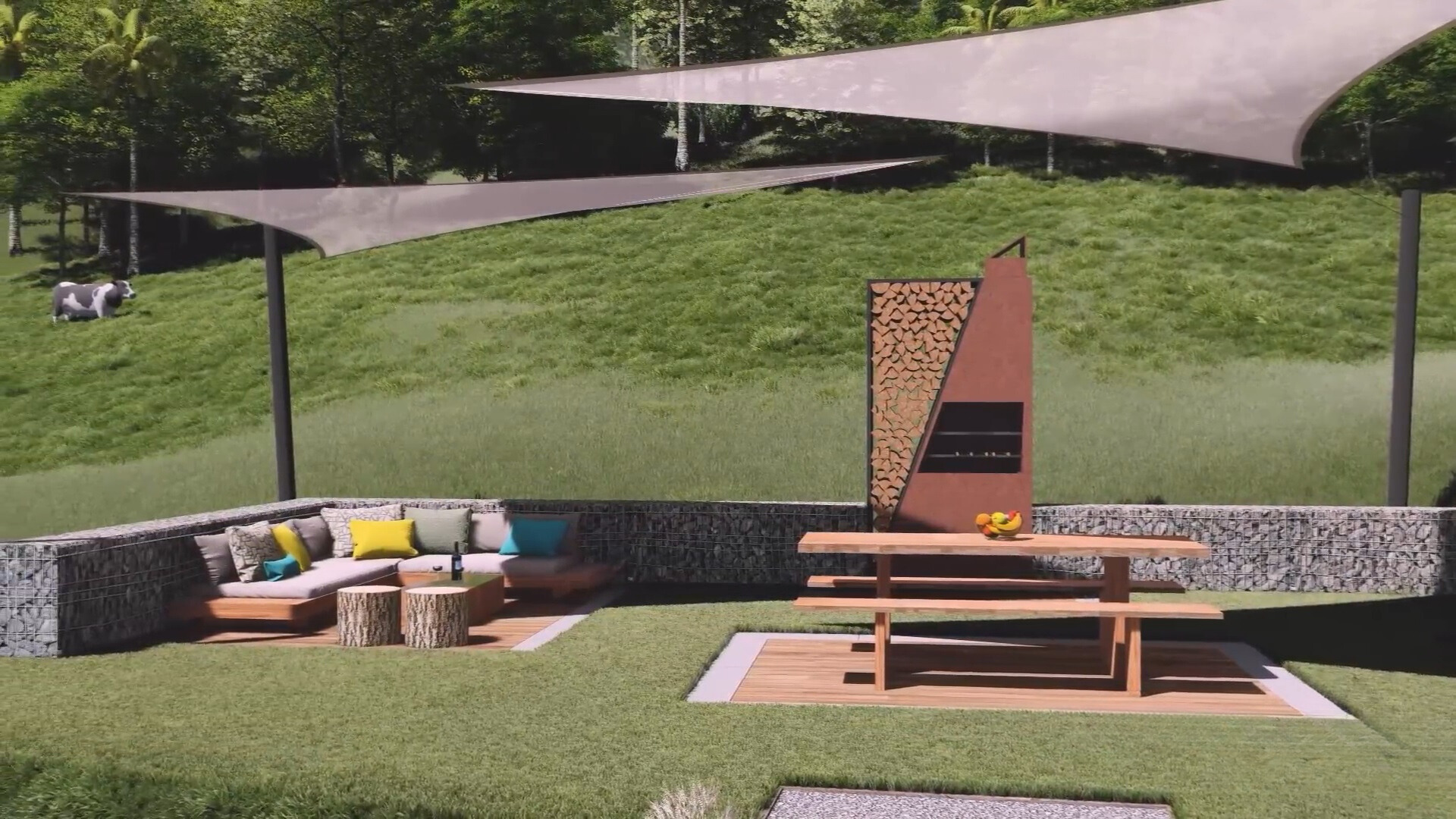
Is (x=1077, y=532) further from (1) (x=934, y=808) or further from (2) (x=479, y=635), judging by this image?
(1) (x=934, y=808)

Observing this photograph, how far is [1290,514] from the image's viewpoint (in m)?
8.59

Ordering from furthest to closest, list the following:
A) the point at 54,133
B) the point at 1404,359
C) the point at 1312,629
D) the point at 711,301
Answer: the point at 54,133
the point at 711,301
the point at 1404,359
the point at 1312,629

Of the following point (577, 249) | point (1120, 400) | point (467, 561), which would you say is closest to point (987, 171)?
point (577, 249)

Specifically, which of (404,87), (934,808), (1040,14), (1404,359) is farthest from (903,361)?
(1040,14)

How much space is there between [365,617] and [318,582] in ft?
2.61

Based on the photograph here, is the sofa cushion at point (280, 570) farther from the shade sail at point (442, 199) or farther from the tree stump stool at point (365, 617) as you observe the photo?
the shade sail at point (442, 199)

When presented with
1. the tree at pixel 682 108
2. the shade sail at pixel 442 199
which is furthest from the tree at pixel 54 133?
the shade sail at pixel 442 199

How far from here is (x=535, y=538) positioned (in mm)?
8555

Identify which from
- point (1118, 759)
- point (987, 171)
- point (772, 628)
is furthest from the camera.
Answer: point (987, 171)

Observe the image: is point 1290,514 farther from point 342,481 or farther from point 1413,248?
point 342,481

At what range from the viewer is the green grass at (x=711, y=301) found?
66.8ft

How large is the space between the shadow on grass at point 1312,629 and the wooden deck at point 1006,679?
37 cm

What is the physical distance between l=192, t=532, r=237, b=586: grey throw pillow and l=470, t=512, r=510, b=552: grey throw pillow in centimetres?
172

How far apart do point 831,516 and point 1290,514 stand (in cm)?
324
